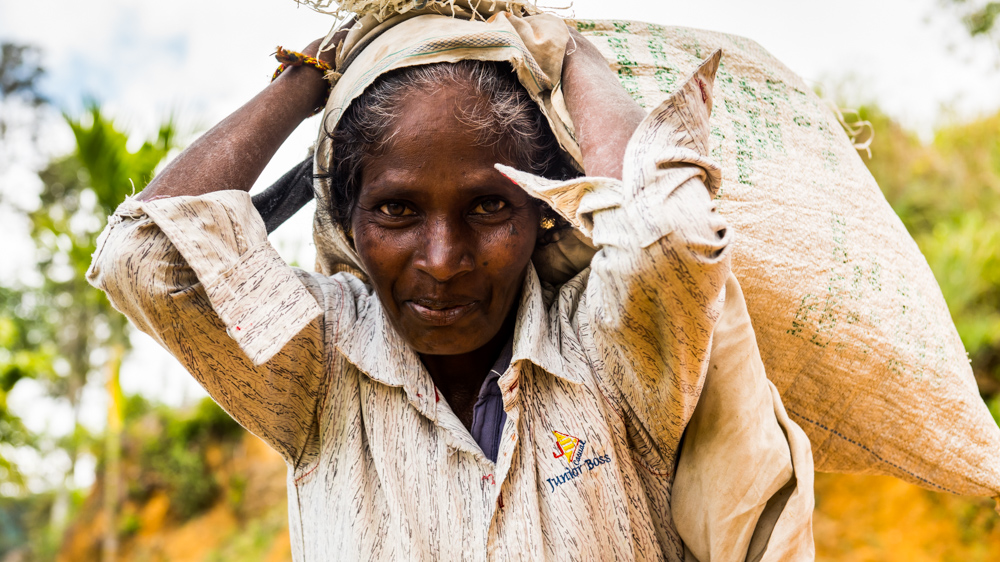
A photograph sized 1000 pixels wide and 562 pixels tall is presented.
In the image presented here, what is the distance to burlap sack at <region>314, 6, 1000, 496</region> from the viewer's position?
128cm

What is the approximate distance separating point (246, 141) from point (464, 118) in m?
0.40

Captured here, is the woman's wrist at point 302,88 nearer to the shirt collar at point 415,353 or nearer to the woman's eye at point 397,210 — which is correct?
the woman's eye at point 397,210

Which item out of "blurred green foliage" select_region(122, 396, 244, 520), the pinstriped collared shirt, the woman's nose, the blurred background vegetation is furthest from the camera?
"blurred green foliage" select_region(122, 396, 244, 520)

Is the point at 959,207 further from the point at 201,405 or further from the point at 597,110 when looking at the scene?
the point at 201,405

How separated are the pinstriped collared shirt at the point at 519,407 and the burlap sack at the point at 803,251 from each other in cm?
26

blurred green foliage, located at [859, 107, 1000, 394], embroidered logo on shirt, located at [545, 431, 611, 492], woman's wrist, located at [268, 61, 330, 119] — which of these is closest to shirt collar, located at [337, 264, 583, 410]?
embroidered logo on shirt, located at [545, 431, 611, 492]

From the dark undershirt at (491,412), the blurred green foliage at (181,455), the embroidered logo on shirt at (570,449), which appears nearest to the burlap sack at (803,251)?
the dark undershirt at (491,412)

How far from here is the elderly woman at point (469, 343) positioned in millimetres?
1056

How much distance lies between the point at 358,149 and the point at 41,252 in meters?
15.5

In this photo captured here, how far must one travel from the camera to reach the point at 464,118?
3.87 ft

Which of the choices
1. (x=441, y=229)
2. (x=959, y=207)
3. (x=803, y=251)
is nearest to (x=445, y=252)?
(x=441, y=229)

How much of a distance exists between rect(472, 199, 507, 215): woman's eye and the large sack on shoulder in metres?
0.43

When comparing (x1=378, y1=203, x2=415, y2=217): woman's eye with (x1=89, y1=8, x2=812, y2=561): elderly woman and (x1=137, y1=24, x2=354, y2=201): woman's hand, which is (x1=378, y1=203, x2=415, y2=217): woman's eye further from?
(x1=137, y1=24, x2=354, y2=201): woman's hand

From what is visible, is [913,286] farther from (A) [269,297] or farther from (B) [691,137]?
(A) [269,297]
